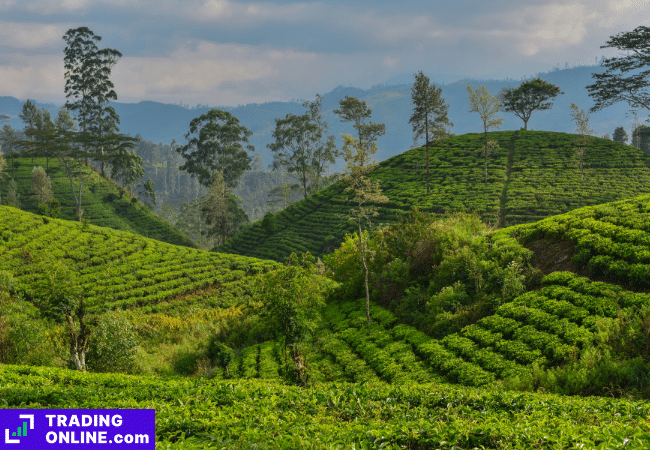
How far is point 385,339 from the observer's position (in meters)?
15.8

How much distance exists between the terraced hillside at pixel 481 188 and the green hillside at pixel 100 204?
1559 centimetres

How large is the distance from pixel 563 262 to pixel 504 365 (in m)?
5.78

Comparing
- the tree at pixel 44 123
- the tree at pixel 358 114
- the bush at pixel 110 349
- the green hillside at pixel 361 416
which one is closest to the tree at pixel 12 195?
the tree at pixel 44 123

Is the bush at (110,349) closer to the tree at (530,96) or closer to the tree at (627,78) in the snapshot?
the tree at (627,78)

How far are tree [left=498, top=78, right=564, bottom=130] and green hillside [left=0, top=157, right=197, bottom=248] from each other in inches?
2539

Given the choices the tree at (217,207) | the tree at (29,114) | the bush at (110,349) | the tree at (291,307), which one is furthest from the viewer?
the tree at (29,114)

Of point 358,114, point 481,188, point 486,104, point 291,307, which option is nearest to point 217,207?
point 358,114

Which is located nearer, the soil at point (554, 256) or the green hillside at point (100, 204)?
the soil at point (554, 256)

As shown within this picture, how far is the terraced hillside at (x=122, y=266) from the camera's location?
95.0 ft

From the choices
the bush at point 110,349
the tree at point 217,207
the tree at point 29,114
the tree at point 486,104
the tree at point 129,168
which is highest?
the tree at point 29,114

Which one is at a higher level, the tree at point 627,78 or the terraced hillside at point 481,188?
the tree at point 627,78

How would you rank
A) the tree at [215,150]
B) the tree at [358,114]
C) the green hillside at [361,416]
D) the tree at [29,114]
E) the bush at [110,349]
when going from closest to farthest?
the green hillside at [361,416] < the bush at [110,349] < the tree at [215,150] < the tree at [358,114] < the tree at [29,114]

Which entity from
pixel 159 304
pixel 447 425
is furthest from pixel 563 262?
pixel 159 304

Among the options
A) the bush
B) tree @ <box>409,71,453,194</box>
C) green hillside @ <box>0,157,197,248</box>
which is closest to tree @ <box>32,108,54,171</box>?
green hillside @ <box>0,157,197,248</box>
